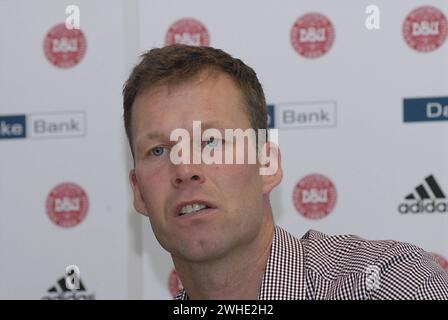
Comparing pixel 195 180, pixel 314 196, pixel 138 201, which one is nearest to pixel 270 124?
pixel 314 196

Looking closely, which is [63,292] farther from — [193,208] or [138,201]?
→ [193,208]

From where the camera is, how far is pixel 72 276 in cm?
196

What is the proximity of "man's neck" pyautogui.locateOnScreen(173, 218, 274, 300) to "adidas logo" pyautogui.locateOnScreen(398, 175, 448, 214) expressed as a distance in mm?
711

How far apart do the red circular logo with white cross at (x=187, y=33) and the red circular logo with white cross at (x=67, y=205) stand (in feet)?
1.55

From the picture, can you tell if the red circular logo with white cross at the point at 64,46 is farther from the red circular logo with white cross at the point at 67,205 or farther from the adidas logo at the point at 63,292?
the adidas logo at the point at 63,292

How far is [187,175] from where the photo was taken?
1077mm

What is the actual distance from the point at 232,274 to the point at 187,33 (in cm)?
92

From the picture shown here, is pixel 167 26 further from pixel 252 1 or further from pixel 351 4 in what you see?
pixel 351 4

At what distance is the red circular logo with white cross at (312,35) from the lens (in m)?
1.85

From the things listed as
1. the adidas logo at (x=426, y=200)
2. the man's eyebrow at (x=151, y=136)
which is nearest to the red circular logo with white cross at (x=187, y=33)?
the adidas logo at (x=426, y=200)

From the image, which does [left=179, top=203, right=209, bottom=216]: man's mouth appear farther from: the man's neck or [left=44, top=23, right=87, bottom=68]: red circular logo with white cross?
[left=44, top=23, right=87, bottom=68]: red circular logo with white cross
